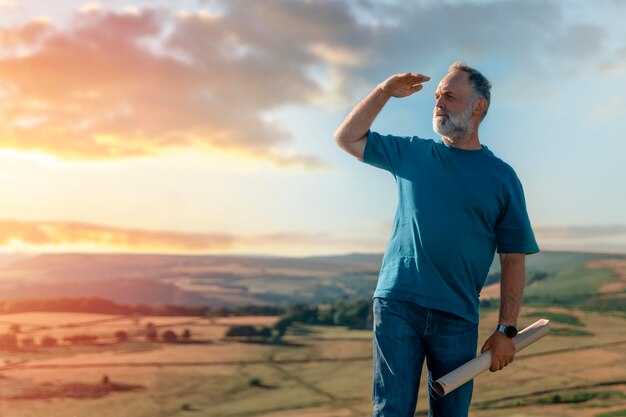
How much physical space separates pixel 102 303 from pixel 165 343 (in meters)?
2.27

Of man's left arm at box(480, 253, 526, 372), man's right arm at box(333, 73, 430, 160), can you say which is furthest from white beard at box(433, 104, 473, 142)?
man's left arm at box(480, 253, 526, 372)

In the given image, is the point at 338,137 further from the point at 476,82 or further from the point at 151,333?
the point at 151,333

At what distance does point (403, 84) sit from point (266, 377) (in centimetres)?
912

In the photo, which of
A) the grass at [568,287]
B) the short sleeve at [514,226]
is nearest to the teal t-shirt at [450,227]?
the short sleeve at [514,226]

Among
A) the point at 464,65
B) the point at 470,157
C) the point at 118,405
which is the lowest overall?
the point at 118,405

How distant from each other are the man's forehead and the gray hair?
0.09 ft

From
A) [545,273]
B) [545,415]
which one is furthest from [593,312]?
[545,415]

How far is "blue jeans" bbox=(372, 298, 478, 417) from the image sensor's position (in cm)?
378

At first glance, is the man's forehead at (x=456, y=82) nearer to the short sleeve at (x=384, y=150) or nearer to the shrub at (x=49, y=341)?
the short sleeve at (x=384, y=150)

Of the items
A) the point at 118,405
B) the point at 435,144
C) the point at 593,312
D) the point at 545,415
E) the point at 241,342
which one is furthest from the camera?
the point at 593,312

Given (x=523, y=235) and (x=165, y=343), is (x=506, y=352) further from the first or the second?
(x=165, y=343)

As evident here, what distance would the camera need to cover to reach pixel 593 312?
15609 millimetres

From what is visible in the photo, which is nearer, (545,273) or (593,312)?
(593,312)

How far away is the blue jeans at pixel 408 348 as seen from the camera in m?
3.78
